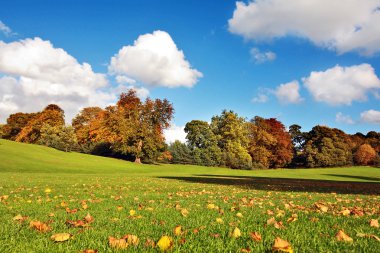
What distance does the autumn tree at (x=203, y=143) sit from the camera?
67.2 meters

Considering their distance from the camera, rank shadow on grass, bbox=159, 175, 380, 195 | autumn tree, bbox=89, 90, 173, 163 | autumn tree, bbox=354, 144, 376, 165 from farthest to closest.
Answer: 1. autumn tree, bbox=354, 144, 376, 165
2. autumn tree, bbox=89, 90, 173, 163
3. shadow on grass, bbox=159, 175, 380, 195

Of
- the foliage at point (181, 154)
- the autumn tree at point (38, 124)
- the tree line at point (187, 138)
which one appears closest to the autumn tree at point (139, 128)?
the tree line at point (187, 138)

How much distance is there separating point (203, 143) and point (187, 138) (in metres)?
6.85

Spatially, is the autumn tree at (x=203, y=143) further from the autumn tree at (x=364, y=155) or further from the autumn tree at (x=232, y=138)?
the autumn tree at (x=364, y=155)

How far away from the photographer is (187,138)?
266ft

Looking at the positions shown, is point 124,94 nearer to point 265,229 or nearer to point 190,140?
point 190,140

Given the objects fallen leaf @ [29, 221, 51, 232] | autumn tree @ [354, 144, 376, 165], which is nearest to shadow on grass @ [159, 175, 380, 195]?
fallen leaf @ [29, 221, 51, 232]

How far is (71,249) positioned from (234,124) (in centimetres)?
7036

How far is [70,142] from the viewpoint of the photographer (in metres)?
61.4

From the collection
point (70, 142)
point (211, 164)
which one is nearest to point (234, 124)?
point (211, 164)

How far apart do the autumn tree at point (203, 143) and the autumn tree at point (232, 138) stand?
1.48 meters

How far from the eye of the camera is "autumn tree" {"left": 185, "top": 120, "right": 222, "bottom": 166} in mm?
67188

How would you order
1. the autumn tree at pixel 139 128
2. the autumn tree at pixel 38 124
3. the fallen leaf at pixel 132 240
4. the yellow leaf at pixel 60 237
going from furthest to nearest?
the autumn tree at pixel 38 124
the autumn tree at pixel 139 128
the yellow leaf at pixel 60 237
the fallen leaf at pixel 132 240

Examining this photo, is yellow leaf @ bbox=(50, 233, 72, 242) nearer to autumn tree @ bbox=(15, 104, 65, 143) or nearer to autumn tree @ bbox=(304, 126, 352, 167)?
autumn tree @ bbox=(15, 104, 65, 143)
